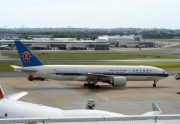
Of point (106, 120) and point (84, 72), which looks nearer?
point (106, 120)

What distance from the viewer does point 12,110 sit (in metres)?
24.5

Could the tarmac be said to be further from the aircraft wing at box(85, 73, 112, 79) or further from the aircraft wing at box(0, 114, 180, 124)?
the aircraft wing at box(0, 114, 180, 124)

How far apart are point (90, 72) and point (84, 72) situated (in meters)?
0.92

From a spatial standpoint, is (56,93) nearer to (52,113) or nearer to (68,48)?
(52,113)

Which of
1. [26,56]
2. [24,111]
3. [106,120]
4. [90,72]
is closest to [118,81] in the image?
A: [90,72]

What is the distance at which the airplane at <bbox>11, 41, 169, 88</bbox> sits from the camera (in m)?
55.0

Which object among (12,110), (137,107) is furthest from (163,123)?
(137,107)

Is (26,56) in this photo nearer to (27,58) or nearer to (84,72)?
(27,58)

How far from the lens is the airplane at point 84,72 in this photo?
55.0 m

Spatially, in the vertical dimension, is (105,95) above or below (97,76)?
below

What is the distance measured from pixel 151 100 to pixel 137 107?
5.41 meters

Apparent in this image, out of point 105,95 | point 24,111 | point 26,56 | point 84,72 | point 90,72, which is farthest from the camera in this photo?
point 90,72

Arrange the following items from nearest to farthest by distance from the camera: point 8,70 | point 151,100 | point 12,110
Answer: point 12,110
point 151,100
point 8,70

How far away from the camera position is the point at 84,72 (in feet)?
184
